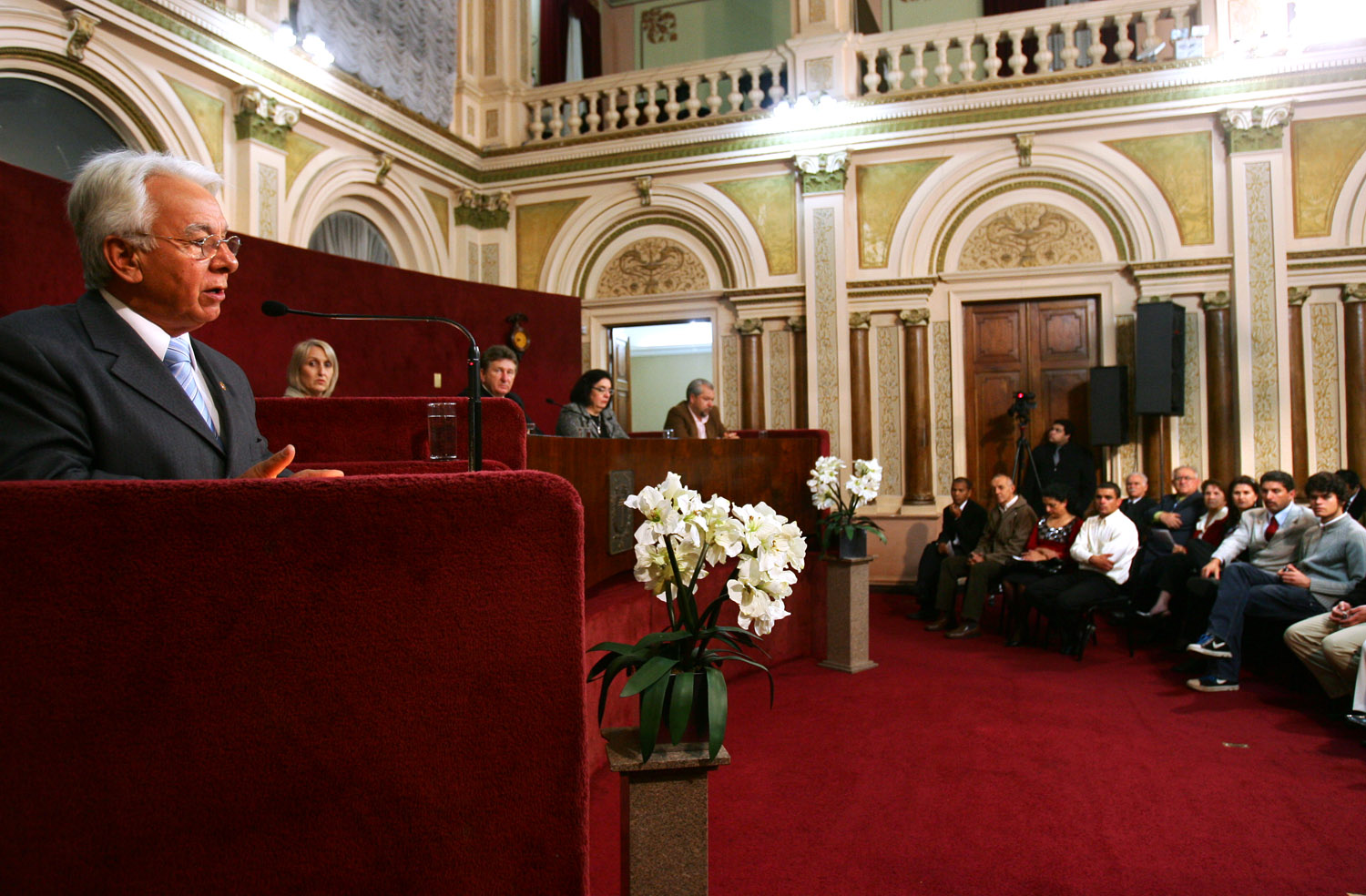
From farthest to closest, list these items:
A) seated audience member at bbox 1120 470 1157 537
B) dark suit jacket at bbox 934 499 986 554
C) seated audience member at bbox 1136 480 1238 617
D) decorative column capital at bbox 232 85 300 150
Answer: dark suit jacket at bbox 934 499 986 554, seated audience member at bbox 1120 470 1157 537, decorative column capital at bbox 232 85 300 150, seated audience member at bbox 1136 480 1238 617

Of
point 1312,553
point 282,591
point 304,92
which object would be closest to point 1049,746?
point 1312,553

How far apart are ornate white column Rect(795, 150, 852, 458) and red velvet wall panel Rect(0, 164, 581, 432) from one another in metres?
2.10

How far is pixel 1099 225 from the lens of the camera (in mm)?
6555

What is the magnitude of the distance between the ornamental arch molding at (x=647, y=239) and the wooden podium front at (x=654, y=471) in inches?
114

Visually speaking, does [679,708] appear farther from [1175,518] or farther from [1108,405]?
[1108,405]

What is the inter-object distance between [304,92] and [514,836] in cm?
626

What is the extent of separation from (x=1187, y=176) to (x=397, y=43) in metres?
6.28

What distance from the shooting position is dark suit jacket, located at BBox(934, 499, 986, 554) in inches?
226

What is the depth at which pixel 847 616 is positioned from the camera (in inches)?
167

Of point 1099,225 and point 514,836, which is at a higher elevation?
point 1099,225

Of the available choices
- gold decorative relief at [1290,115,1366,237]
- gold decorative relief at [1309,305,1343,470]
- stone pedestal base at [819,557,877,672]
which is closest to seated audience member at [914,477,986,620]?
stone pedestal base at [819,557,877,672]

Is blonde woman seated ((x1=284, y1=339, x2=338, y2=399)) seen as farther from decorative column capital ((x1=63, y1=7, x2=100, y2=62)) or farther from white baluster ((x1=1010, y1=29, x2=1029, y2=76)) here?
white baluster ((x1=1010, y1=29, x2=1029, y2=76))

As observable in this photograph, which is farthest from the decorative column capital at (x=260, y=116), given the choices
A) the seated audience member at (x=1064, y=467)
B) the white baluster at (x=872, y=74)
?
the seated audience member at (x=1064, y=467)

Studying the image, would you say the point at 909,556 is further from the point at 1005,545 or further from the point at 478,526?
the point at 478,526
